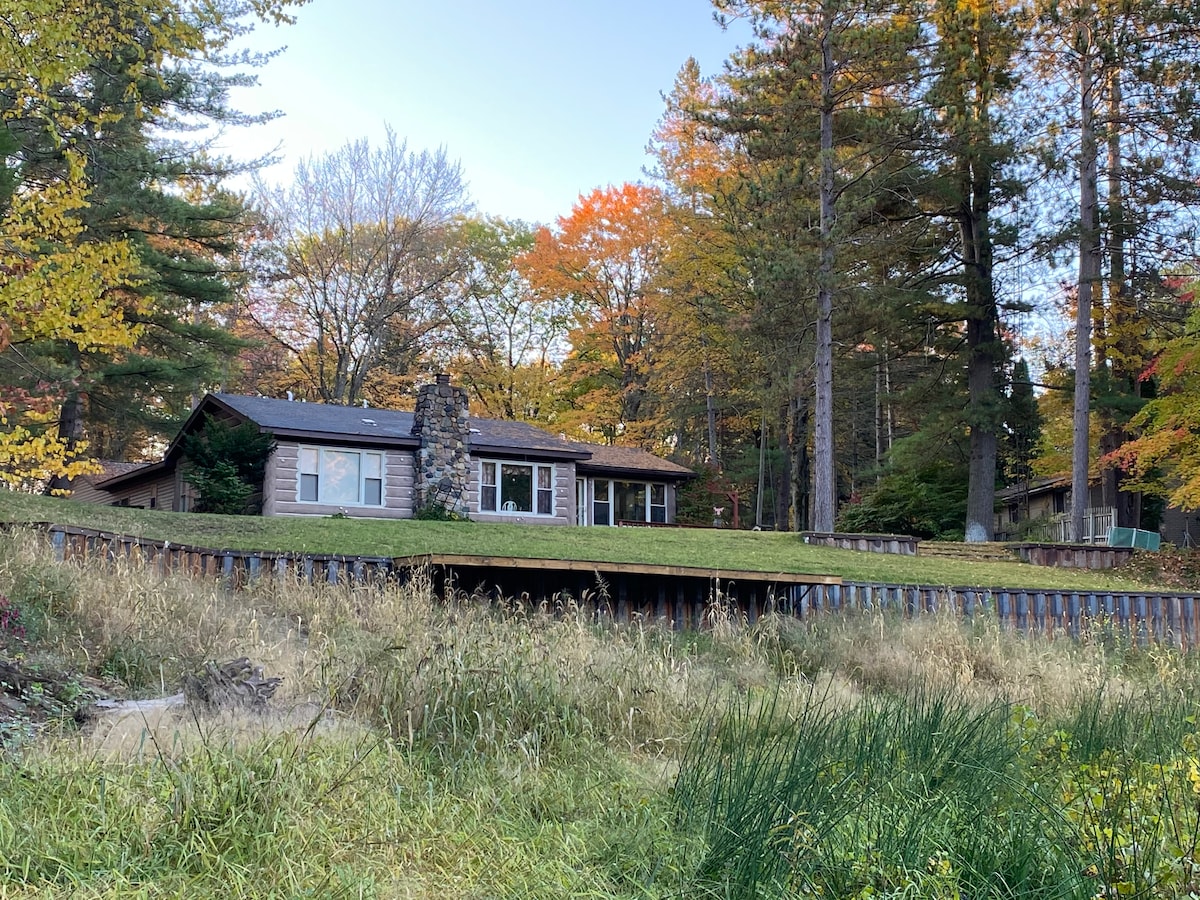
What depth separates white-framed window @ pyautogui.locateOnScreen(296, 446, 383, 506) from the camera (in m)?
20.3

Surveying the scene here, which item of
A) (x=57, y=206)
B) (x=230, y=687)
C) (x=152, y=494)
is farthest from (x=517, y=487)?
(x=230, y=687)

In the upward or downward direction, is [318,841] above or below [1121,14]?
below

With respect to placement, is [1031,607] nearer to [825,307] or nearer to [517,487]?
[825,307]

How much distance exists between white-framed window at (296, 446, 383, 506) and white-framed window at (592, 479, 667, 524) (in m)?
7.89

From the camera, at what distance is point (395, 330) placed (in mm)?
31250

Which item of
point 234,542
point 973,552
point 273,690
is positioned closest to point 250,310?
point 234,542

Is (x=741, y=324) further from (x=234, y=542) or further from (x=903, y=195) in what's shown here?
(x=234, y=542)

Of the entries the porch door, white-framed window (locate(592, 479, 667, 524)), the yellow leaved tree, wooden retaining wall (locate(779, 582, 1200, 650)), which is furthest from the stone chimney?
the yellow leaved tree

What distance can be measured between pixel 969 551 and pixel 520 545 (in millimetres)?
9599

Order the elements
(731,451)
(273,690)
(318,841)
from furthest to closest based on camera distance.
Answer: (731,451) < (273,690) < (318,841)

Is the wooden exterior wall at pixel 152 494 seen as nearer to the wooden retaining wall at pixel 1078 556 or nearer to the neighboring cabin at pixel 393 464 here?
the neighboring cabin at pixel 393 464

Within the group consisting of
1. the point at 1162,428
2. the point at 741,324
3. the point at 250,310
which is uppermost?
the point at 250,310

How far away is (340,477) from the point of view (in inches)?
816

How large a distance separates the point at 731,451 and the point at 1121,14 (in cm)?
1914
